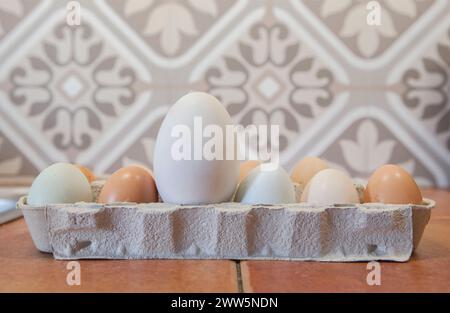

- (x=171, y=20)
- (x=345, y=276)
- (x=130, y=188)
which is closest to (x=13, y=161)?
(x=171, y=20)

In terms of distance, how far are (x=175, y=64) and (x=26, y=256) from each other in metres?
0.72

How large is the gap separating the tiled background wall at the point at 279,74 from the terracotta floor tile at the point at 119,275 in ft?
2.18

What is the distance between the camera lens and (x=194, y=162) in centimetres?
52

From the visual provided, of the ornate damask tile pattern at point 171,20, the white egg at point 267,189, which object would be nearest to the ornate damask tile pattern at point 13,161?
the ornate damask tile pattern at point 171,20

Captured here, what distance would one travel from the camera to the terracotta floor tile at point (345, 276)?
407 mm

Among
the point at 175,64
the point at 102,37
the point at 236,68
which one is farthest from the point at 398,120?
the point at 102,37

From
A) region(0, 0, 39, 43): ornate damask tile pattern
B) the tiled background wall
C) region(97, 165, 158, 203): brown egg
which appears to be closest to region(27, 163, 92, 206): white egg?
region(97, 165, 158, 203): brown egg

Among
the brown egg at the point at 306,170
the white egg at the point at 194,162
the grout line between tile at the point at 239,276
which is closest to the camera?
the grout line between tile at the point at 239,276

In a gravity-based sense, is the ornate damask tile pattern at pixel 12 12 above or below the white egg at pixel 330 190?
above

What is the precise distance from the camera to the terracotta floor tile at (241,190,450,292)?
41cm

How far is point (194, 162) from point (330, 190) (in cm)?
15

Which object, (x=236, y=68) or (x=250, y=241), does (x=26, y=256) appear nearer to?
(x=250, y=241)

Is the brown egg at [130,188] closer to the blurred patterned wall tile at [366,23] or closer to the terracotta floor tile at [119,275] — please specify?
the terracotta floor tile at [119,275]

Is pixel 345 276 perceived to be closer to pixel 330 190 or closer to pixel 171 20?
pixel 330 190
